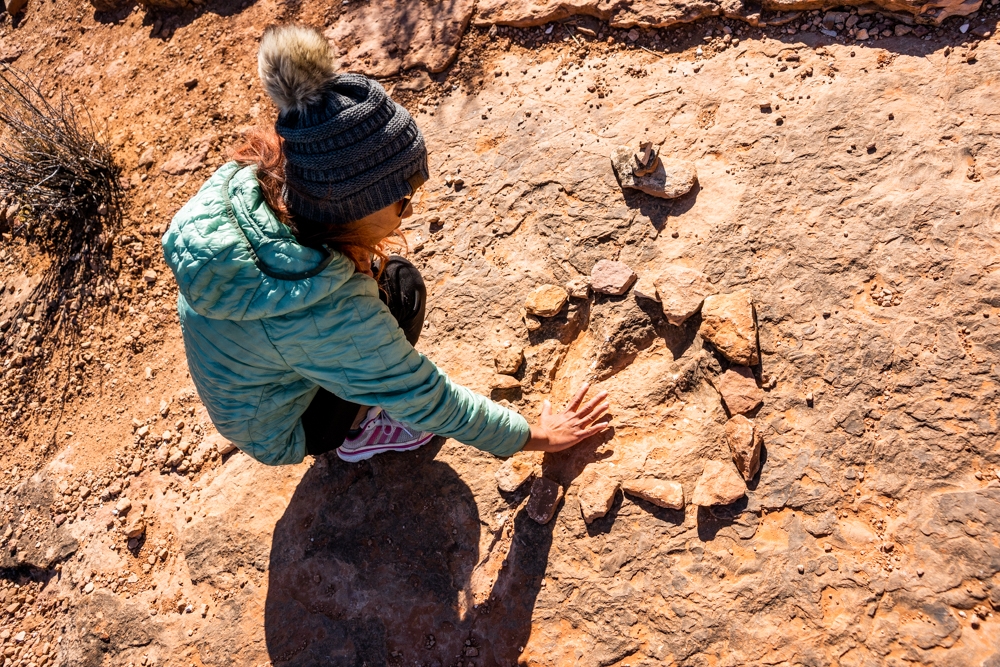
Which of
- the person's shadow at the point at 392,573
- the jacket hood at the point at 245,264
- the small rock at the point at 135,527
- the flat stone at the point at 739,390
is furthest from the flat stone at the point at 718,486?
the small rock at the point at 135,527

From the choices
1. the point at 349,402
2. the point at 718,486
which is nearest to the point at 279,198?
the point at 349,402

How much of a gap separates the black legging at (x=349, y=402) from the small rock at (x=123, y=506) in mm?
1154

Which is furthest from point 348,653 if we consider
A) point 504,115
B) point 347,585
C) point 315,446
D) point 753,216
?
point 504,115

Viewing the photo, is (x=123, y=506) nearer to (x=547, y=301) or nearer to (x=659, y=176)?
(x=547, y=301)

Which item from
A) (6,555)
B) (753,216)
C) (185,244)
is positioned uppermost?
(185,244)

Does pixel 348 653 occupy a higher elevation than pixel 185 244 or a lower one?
lower

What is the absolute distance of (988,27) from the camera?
99.7 inches

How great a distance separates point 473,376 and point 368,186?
112 centimetres

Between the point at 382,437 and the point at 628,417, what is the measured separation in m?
0.92

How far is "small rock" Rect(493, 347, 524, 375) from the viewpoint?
2.54m

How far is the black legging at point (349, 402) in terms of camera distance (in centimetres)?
235

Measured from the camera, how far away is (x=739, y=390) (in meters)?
2.19

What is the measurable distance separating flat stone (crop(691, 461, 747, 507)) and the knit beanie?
127cm

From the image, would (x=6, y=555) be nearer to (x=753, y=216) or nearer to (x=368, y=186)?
(x=368, y=186)
